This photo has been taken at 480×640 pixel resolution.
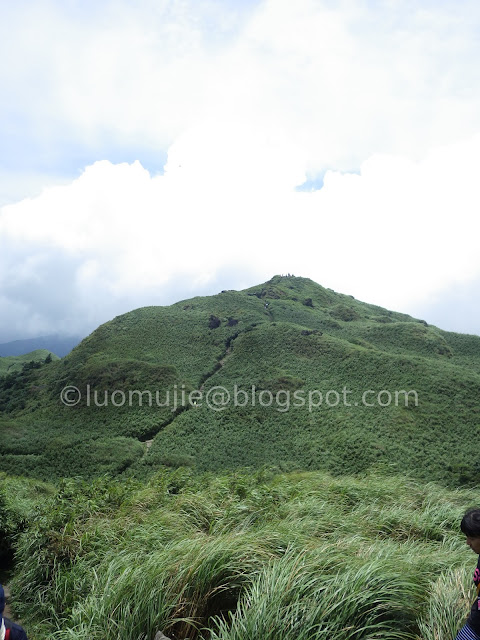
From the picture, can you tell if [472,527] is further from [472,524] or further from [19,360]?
[19,360]

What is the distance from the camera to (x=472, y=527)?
2.50 m

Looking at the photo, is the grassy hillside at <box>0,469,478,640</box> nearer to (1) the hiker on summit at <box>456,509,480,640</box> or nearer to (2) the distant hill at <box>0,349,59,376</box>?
(1) the hiker on summit at <box>456,509,480,640</box>

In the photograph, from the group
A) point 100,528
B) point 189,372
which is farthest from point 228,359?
→ point 100,528

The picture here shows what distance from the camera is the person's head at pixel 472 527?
2482mm

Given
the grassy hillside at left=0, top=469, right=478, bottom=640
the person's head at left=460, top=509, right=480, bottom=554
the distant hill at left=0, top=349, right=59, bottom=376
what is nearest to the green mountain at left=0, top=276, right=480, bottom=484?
the grassy hillside at left=0, top=469, right=478, bottom=640

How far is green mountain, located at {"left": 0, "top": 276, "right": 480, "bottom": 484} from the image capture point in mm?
35562

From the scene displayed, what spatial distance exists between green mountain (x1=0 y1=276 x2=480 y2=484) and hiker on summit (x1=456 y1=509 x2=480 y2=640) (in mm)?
22066

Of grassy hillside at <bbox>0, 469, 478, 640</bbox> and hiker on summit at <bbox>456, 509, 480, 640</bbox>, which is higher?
hiker on summit at <bbox>456, 509, 480, 640</bbox>

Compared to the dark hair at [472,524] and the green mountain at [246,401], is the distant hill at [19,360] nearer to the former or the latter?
the green mountain at [246,401]

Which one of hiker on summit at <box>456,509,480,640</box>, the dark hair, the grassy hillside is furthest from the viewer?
the grassy hillside

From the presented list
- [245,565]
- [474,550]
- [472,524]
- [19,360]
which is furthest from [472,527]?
[19,360]

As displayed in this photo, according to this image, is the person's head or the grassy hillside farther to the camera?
the grassy hillside

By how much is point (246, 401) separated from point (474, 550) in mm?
49247

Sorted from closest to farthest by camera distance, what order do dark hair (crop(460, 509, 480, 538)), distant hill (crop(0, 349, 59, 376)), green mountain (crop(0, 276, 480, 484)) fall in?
dark hair (crop(460, 509, 480, 538)) → green mountain (crop(0, 276, 480, 484)) → distant hill (crop(0, 349, 59, 376))
